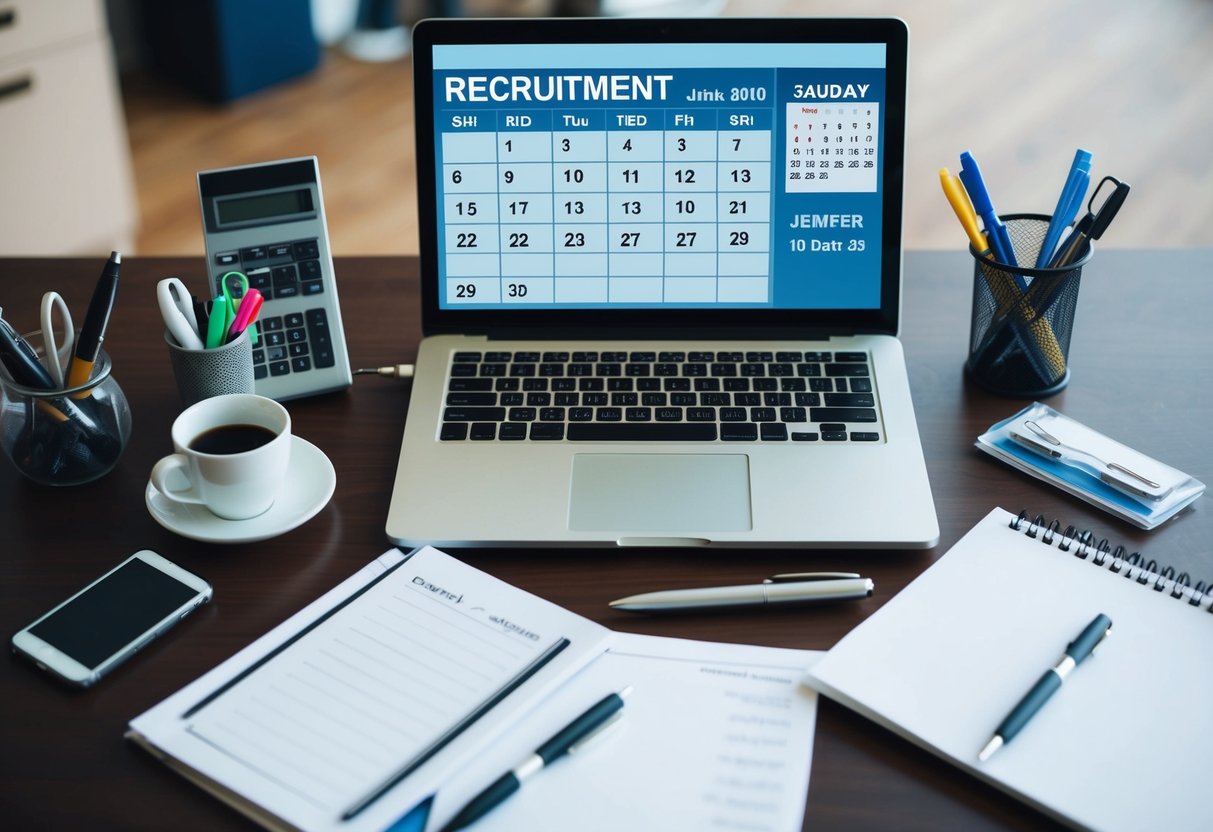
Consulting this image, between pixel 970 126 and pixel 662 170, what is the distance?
2.57 m

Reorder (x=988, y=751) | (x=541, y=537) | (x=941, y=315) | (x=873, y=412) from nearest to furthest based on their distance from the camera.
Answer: (x=988, y=751)
(x=541, y=537)
(x=873, y=412)
(x=941, y=315)

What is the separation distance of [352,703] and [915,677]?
0.36m

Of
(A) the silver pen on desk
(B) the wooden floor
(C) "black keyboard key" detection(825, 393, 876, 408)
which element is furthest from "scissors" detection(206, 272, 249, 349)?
(B) the wooden floor

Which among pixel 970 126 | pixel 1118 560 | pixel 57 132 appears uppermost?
pixel 1118 560

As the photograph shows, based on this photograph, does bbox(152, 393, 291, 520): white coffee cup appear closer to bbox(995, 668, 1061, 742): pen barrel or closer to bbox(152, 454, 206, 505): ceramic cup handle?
bbox(152, 454, 206, 505): ceramic cup handle

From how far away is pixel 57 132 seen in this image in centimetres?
251

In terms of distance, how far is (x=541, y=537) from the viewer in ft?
2.97

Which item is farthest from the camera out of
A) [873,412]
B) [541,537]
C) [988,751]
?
[873,412]

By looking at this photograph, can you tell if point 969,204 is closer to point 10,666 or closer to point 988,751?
point 988,751

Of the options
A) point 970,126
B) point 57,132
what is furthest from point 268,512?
point 970,126

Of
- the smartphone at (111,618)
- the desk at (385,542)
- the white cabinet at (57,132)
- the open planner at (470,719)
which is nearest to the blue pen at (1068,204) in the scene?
the desk at (385,542)

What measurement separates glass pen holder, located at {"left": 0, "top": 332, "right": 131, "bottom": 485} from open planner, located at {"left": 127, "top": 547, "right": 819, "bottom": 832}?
10.1 inches

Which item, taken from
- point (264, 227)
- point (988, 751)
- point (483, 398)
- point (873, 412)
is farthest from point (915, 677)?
point (264, 227)

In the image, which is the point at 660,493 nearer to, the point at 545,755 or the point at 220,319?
the point at 545,755
